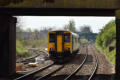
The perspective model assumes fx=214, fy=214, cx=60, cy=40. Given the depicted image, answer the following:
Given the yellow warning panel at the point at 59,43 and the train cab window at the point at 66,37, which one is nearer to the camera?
the yellow warning panel at the point at 59,43

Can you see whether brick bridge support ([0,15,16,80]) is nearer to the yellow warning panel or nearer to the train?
the train

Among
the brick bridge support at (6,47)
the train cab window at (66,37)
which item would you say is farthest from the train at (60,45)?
the brick bridge support at (6,47)

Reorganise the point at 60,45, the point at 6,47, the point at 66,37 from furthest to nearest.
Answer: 1. the point at 66,37
2. the point at 60,45
3. the point at 6,47

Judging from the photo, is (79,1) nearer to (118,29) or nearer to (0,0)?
(118,29)

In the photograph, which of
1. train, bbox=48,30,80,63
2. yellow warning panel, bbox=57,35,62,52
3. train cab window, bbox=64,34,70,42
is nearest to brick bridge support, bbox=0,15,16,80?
train, bbox=48,30,80,63

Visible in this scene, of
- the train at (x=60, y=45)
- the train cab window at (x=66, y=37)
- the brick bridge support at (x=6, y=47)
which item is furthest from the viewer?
the train cab window at (x=66, y=37)

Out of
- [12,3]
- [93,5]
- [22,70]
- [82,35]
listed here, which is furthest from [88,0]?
[82,35]

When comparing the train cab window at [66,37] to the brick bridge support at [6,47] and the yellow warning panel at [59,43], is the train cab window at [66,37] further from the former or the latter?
the brick bridge support at [6,47]

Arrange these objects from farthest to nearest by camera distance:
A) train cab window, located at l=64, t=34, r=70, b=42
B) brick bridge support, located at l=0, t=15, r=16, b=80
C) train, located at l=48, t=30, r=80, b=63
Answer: train cab window, located at l=64, t=34, r=70, b=42, train, located at l=48, t=30, r=80, b=63, brick bridge support, located at l=0, t=15, r=16, b=80

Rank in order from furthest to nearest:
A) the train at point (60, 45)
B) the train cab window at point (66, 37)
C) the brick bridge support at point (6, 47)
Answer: the train cab window at point (66, 37)
the train at point (60, 45)
the brick bridge support at point (6, 47)

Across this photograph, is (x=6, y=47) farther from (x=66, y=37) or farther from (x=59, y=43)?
(x=66, y=37)

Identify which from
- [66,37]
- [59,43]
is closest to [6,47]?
[59,43]

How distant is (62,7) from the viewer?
1062cm

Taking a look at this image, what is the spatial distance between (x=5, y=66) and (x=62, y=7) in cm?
506
